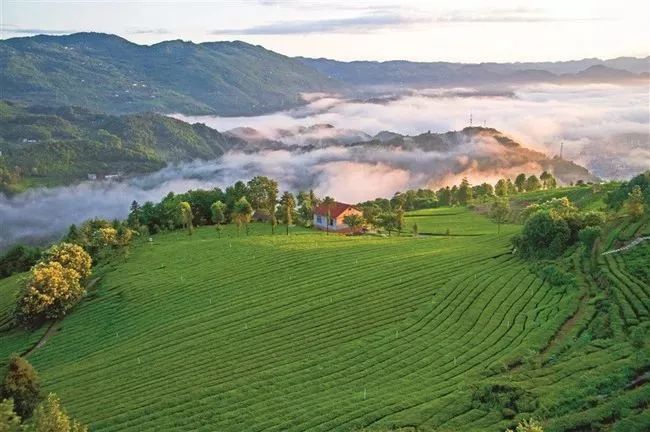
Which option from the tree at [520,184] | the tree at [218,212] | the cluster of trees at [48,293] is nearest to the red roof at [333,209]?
the tree at [218,212]

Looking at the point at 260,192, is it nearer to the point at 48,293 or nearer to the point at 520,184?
the point at 48,293

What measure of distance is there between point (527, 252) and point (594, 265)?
11596 mm

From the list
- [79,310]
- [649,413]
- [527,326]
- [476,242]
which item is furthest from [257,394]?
[476,242]

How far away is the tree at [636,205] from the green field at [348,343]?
2197mm

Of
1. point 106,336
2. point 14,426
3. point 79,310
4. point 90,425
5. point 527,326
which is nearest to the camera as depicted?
point 14,426

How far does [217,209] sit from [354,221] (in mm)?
25447

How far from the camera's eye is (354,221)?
113188mm

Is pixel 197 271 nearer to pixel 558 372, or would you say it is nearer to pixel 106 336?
pixel 106 336

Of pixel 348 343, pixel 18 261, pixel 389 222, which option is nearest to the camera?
pixel 348 343

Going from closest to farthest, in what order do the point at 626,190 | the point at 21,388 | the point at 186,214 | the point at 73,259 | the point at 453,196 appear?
the point at 21,388 < the point at 626,190 < the point at 73,259 < the point at 186,214 < the point at 453,196

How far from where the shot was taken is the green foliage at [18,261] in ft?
381

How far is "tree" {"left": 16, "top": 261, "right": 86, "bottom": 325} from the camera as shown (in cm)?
7912

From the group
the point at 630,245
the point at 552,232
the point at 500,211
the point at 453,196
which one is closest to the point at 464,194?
the point at 453,196

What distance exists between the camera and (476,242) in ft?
299
